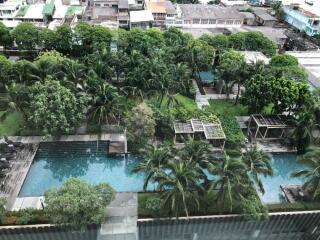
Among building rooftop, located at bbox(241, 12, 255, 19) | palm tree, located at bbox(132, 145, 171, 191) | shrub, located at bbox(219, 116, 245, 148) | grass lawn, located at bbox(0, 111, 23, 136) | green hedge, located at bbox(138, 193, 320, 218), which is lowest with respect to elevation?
grass lawn, located at bbox(0, 111, 23, 136)

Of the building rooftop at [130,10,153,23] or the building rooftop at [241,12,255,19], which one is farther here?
the building rooftop at [241,12,255,19]

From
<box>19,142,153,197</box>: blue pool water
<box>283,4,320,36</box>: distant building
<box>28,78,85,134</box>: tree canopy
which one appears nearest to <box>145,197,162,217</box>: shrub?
<box>19,142,153,197</box>: blue pool water

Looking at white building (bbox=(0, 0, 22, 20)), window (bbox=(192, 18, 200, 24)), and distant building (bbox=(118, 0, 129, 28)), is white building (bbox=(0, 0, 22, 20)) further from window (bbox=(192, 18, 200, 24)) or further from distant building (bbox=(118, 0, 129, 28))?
window (bbox=(192, 18, 200, 24))

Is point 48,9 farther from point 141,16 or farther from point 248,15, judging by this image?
point 248,15

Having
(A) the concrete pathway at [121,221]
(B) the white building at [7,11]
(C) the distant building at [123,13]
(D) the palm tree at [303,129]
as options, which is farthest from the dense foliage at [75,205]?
(B) the white building at [7,11]

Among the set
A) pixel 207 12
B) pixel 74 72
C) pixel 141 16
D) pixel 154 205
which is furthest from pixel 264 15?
pixel 154 205

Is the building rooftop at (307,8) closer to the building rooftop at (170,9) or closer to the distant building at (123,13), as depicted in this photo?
the building rooftop at (170,9)
